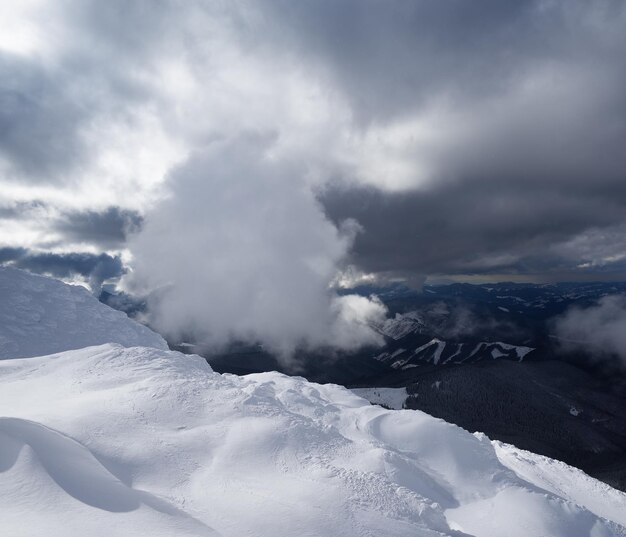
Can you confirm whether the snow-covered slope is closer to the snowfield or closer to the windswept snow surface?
the snowfield

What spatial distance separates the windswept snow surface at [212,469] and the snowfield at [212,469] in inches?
6.0

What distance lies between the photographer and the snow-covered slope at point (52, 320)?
140875mm

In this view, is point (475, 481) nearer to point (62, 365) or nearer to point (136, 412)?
point (136, 412)

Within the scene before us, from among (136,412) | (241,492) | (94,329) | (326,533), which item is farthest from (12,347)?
(326,533)

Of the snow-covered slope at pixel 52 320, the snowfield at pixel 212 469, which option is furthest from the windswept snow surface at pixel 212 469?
the snow-covered slope at pixel 52 320

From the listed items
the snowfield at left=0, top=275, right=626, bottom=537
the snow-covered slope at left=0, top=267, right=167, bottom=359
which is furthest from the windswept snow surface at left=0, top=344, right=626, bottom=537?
the snow-covered slope at left=0, top=267, right=167, bottom=359

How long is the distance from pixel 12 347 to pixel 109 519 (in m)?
146

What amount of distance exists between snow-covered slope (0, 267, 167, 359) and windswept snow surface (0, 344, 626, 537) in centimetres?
8656

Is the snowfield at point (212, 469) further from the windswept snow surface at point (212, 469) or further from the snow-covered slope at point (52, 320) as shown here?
the snow-covered slope at point (52, 320)

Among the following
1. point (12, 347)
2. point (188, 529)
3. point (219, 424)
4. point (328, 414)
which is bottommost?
point (188, 529)

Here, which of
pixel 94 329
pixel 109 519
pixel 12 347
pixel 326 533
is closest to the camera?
pixel 109 519

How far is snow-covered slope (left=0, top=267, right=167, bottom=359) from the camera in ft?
462

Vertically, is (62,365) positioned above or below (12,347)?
below

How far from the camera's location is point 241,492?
3397cm
